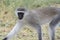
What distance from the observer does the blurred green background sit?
7570mm

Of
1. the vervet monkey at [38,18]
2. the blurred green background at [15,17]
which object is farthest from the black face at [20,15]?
the blurred green background at [15,17]

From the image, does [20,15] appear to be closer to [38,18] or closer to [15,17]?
[38,18]

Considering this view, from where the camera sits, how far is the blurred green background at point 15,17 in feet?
24.8

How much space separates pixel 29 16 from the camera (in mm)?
6996

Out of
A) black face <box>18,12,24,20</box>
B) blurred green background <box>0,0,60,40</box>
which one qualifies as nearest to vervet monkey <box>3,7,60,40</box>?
black face <box>18,12,24,20</box>

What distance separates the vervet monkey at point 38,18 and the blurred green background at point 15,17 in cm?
30

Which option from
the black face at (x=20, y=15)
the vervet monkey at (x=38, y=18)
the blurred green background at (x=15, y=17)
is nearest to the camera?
the black face at (x=20, y=15)

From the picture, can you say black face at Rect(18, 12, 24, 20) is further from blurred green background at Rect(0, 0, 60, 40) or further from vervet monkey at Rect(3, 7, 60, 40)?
blurred green background at Rect(0, 0, 60, 40)

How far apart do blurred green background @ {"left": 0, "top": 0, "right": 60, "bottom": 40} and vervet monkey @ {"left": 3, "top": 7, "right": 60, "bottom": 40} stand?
305 millimetres

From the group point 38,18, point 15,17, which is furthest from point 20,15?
point 15,17

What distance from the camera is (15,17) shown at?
342 inches

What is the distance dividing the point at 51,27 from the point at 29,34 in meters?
0.83

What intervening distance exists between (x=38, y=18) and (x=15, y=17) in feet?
5.43

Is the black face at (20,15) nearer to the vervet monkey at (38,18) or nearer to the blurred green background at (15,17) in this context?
the vervet monkey at (38,18)
